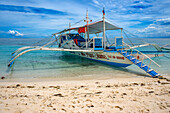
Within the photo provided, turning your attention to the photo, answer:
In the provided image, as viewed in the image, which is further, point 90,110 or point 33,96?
point 33,96

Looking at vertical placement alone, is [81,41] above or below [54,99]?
above

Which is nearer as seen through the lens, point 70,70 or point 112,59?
point 70,70

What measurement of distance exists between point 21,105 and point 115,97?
2.89 metres

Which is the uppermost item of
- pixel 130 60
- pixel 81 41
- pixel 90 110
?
pixel 81 41

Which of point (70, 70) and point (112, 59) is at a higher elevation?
point (112, 59)

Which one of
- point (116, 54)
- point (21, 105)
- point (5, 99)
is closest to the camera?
point (21, 105)

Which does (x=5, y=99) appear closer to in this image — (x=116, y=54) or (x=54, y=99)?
(x=54, y=99)

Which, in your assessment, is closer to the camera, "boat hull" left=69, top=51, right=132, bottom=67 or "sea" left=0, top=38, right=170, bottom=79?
"sea" left=0, top=38, right=170, bottom=79

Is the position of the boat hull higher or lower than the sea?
higher

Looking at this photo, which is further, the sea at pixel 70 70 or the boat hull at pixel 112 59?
the boat hull at pixel 112 59

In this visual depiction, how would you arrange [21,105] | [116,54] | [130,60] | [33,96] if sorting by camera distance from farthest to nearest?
[116,54]
[130,60]
[33,96]
[21,105]

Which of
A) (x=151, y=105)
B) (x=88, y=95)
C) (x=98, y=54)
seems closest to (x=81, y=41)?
(x=98, y=54)

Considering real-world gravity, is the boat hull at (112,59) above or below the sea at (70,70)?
above

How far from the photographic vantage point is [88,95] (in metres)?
4.18
